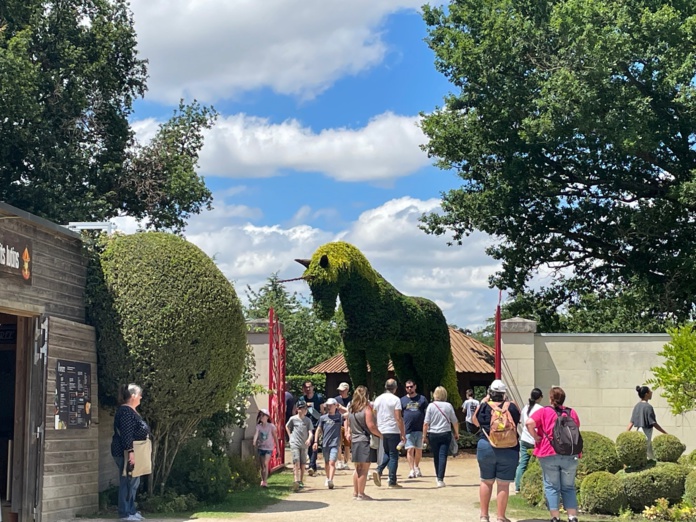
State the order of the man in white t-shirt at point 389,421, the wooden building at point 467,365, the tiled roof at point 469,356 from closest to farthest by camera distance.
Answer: the man in white t-shirt at point 389,421
the tiled roof at point 469,356
the wooden building at point 467,365

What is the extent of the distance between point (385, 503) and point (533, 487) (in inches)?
87.1

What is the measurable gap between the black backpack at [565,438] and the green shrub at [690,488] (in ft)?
6.41

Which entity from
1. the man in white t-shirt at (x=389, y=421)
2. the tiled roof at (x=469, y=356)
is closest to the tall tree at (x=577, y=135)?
A: the tiled roof at (x=469, y=356)

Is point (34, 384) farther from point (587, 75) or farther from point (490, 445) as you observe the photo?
point (587, 75)

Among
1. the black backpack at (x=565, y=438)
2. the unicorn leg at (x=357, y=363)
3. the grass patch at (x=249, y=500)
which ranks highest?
the unicorn leg at (x=357, y=363)

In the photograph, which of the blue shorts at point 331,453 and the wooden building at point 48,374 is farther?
the blue shorts at point 331,453

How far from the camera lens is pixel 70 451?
433 inches

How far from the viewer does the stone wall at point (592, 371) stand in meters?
17.1

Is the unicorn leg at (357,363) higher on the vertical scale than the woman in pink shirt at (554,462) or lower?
higher

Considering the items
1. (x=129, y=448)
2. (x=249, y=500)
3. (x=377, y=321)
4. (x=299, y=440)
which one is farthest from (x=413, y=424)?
(x=129, y=448)

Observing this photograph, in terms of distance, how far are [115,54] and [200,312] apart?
706 inches

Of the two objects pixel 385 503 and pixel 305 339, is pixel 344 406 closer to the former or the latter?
pixel 385 503

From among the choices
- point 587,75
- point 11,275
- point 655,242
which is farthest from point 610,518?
point 655,242

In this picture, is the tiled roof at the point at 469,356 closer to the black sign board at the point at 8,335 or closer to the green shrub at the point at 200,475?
the green shrub at the point at 200,475
